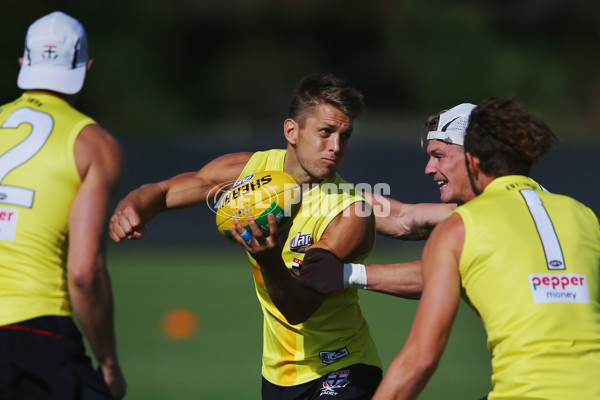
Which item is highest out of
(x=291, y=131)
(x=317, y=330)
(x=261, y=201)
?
(x=291, y=131)

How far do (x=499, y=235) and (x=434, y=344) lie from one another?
54 centimetres

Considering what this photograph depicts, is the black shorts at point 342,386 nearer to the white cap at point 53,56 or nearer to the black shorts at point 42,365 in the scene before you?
the black shorts at point 42,365

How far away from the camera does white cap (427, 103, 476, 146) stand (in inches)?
208

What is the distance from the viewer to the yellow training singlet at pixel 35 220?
3848 mm

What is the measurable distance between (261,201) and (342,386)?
4.04ft

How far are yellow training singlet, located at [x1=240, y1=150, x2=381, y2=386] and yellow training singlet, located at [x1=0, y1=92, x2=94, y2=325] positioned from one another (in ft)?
5.31

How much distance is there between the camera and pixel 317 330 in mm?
5117

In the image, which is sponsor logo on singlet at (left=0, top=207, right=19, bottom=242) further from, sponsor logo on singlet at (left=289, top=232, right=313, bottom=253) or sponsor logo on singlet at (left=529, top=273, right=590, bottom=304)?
sponsor logo on singlet at (left=529, top=273, right=590, bottom=304)

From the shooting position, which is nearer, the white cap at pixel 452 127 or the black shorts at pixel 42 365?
the black shorts at pixel 42 365

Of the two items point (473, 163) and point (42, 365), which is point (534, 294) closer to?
point (473, 163)

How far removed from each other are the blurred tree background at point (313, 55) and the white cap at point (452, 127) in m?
21.6

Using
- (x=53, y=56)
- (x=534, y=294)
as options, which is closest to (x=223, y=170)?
(x=53, y=56)

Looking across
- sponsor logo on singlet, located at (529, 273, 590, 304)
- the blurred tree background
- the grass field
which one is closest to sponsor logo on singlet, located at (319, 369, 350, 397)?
sponsor logo on singlet, located at (529, 273, 590, 304)

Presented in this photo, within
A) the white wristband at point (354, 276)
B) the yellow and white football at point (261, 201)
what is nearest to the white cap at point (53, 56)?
the yellow and white football at point (261, 201)
